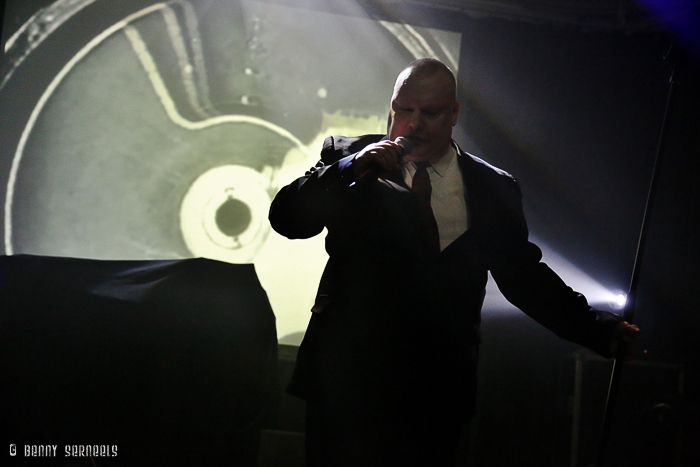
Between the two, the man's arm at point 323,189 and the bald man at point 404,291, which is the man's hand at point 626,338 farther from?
the man's arm at point 323,189

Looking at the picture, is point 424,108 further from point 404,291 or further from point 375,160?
point 404,291

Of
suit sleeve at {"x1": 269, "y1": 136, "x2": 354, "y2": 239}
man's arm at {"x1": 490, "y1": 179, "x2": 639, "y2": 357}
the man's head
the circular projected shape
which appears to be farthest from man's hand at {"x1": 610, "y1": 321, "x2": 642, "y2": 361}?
the circular projected shape

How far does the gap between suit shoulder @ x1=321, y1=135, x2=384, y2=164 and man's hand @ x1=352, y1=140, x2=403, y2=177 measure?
0.60ft

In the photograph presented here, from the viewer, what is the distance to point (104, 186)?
Answer: 2.58 metres

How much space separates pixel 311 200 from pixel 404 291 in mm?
271

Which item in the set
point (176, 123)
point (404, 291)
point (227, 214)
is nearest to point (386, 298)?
point (404, 291)

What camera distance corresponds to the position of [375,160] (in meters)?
0.92

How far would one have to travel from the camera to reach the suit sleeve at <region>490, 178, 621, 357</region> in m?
1.14

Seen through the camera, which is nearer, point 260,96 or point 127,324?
point 127,324

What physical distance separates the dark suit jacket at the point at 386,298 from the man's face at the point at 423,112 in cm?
11

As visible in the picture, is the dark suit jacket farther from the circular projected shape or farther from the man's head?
the circular projected shape

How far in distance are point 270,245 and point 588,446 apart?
185 centimetres

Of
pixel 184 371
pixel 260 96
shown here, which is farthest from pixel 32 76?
pixel 184 371

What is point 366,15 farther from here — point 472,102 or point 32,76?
point 32,76
